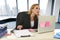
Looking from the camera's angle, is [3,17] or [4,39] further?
[3,17]

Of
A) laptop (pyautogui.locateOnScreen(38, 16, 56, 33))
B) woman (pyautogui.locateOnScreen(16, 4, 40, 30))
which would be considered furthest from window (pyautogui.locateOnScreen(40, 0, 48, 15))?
laptop (pyautogui.locateOnScreen(38, 16, 56, 33))

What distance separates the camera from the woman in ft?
4.94

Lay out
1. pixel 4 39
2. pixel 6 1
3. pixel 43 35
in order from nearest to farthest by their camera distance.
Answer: pixel 4 39 → pixel 43 35 → pixel 6 1

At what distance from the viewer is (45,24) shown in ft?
4.43

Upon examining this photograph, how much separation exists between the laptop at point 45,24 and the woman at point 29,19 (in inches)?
7.2

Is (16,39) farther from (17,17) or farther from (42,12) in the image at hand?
(42,12)

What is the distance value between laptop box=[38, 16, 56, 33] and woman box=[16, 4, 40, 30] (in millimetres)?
182

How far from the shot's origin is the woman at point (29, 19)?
4.94 ft

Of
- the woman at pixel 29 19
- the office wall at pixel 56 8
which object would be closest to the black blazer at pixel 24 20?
the woman at pixel 29 19

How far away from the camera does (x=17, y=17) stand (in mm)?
1531

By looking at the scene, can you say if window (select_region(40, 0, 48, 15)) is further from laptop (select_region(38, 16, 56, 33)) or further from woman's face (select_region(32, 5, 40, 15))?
laptop (select_region(38, 16, 56, 33))

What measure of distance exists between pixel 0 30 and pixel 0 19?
31 cm

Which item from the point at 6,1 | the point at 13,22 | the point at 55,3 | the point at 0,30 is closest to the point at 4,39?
the point at 0,30

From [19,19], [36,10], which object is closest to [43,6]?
[36,10]
